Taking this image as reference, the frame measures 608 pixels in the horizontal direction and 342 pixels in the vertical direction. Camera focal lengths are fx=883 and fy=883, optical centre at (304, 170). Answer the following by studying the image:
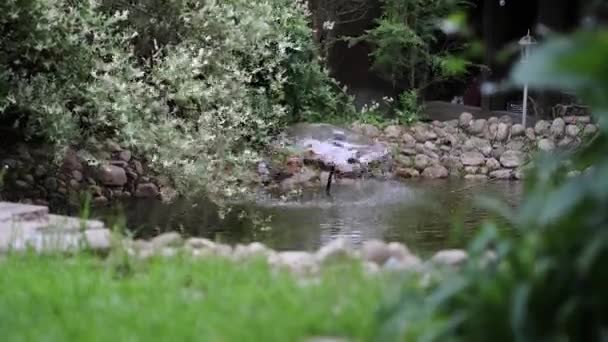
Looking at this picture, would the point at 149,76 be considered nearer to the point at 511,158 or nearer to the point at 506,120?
the point at 511,158

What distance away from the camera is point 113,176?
8391 mm

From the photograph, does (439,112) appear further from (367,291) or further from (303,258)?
(367,291)

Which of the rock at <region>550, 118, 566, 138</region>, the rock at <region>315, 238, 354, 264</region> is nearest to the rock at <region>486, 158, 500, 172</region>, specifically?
the rock at <region>550, 118, 566, 138</region>

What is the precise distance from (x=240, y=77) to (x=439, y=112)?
540 cm

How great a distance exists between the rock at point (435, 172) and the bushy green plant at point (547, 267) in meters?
8.82

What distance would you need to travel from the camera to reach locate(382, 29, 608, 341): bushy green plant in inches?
71.5

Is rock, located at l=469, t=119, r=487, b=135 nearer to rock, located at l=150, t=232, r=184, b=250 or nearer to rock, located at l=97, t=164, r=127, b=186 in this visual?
rock, located at l=97, t=164, r=127, b=186

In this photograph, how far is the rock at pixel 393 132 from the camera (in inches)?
459

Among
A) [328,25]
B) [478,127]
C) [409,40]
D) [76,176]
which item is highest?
[328,25]

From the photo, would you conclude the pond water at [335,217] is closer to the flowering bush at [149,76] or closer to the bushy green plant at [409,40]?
the flowering bush at [149,76]

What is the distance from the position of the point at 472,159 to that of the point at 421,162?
723 mm

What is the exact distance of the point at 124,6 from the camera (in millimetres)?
8141

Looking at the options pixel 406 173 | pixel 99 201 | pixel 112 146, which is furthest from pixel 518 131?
pixel 99 201

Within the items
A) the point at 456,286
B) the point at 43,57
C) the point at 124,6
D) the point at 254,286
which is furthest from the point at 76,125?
the point at 456,286
